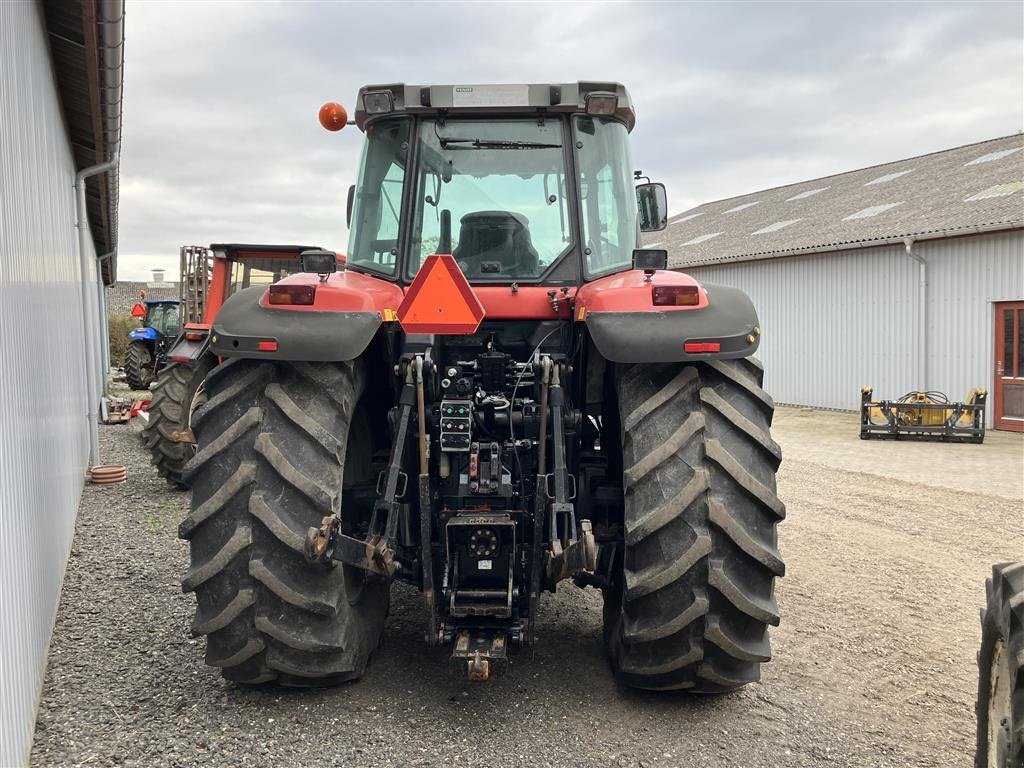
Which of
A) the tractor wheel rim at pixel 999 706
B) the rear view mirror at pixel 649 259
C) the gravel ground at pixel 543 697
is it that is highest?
the rear view mirror at pixel 649 259

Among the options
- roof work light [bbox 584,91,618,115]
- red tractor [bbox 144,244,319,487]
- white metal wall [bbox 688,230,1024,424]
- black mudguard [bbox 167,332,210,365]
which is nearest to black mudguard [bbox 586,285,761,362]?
roof work light [bbox 584,91,618,115]

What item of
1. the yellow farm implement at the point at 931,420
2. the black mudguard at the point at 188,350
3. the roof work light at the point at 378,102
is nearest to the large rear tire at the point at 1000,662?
the roof work light at the point at 378,102

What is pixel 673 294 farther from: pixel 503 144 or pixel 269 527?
pixel 269 527

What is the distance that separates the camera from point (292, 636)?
332 centimetres

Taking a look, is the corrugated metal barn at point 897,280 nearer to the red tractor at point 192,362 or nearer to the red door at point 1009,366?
the red door at point 1009,366

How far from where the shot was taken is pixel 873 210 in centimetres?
1941

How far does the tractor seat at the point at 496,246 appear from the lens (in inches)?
161

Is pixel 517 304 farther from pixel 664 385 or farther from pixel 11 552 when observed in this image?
pixel 11 552

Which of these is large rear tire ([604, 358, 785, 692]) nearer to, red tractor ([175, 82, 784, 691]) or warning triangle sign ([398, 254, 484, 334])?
red tractor ([175, 82, 784, 691])

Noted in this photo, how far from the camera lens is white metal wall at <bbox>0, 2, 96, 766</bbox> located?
314 centimetres

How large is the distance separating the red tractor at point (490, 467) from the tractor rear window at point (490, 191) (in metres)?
0.09

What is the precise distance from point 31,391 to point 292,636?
2.00 metres

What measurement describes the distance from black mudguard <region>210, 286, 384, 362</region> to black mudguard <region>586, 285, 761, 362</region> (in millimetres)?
907

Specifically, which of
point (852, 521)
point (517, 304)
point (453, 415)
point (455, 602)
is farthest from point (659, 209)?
point (852, 521)
